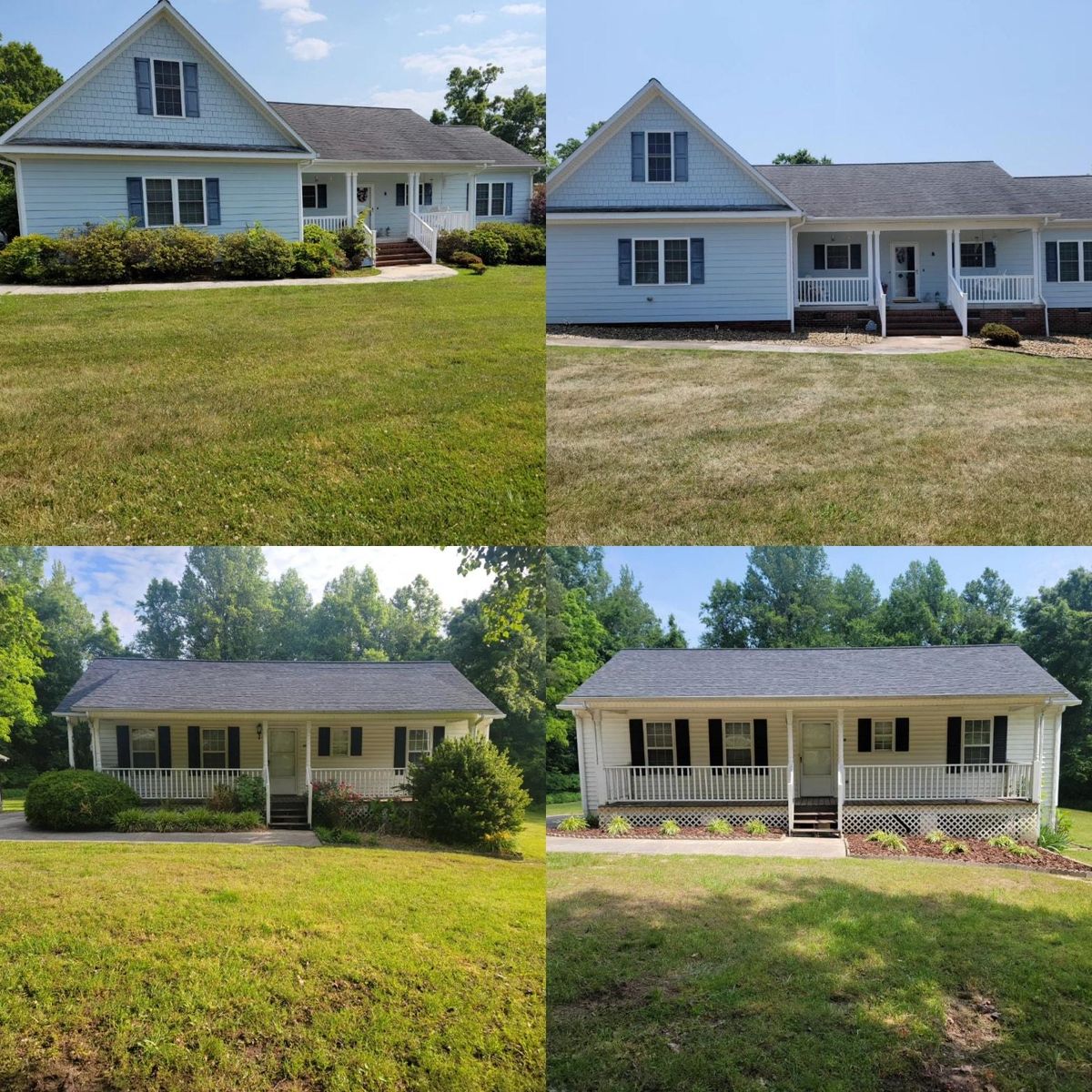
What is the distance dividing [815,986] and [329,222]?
25644 millimetres

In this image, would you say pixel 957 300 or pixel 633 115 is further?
pixel 957 300

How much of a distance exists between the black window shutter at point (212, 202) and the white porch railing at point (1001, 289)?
18953 millimetres

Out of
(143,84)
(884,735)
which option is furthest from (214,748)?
(143,84)

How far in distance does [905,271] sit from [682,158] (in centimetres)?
865

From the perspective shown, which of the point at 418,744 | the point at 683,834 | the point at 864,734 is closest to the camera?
the point at 418,744

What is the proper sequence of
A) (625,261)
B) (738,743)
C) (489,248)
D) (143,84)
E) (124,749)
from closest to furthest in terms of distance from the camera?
(124,749) → (738,743) → (625,261) → (143,84) → (489,248)

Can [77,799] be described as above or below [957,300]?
below

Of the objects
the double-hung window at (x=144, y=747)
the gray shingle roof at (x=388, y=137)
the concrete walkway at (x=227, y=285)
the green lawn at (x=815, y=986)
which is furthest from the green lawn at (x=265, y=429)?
the gray shingle roof at (x=388, y=137)

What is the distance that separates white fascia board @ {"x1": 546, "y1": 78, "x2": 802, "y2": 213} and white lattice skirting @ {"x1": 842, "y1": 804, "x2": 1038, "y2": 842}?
13896 millimetres

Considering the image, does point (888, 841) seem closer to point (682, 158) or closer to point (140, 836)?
point (140, 836)

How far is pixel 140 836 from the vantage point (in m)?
10.2

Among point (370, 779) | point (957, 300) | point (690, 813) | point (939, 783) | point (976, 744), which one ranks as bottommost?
point (690, 813)

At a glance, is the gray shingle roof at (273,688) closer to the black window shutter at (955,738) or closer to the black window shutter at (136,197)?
the black window shutter at (955,738)

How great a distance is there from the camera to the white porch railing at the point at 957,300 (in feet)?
81.9
